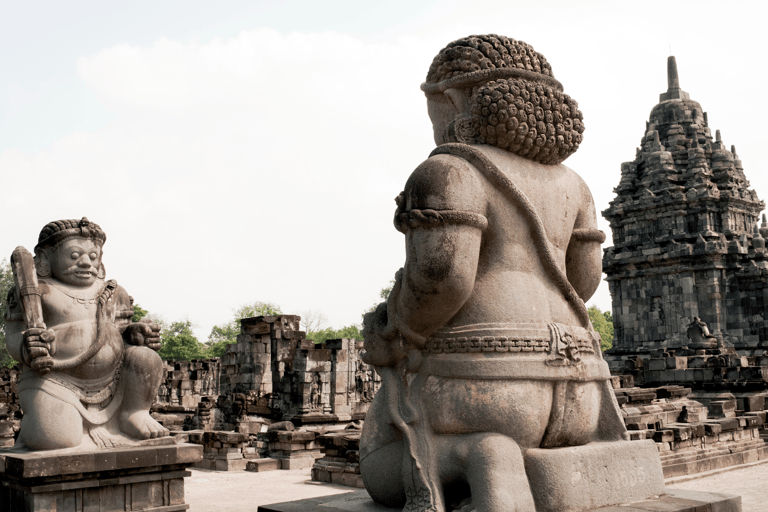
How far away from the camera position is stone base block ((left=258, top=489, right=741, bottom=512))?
129 inches

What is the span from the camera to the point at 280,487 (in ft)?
30.8

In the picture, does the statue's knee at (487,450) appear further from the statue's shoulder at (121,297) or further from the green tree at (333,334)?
the green tree at (333,334)

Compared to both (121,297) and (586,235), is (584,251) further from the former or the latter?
(121,297)

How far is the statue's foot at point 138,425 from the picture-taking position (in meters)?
5.52

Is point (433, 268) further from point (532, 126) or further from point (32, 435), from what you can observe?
point (32, 435)

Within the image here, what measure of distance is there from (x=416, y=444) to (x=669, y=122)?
3400 centimetres

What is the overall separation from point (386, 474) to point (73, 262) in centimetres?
336

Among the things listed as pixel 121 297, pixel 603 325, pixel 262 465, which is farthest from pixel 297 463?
pixel 603 325

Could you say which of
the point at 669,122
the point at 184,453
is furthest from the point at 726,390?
the point at 669,122

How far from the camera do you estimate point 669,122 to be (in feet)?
111

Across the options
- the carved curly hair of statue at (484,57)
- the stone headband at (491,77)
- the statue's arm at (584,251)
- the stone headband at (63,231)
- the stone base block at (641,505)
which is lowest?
the stone base block at (641,505)

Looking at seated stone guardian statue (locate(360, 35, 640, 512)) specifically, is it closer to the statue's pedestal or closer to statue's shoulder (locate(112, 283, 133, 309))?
the statue's pedestal

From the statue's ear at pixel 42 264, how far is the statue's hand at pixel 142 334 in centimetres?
74

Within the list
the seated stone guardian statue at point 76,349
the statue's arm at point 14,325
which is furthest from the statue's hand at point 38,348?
the statue's arm at point 14,325
